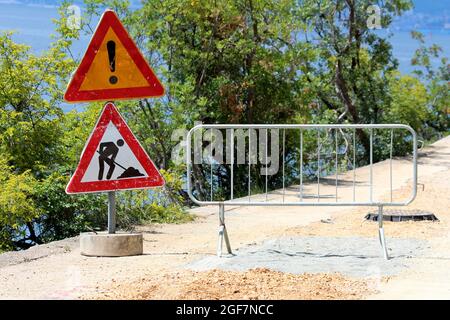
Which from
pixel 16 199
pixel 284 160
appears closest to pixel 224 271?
pixel 16 199

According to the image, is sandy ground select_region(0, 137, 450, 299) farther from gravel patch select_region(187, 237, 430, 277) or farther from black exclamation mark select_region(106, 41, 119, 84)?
black exclamation mark select_region(106, 41, 119, 84)

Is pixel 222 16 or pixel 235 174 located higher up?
pixel 222 16

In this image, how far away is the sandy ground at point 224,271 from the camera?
25.9 feet

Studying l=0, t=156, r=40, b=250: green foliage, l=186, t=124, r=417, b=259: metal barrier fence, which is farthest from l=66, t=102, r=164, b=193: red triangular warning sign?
l=0, t=156, r=40, b=250: green foliage

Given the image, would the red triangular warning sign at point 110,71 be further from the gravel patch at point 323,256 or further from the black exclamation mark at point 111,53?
the gravel patch at point 323,256

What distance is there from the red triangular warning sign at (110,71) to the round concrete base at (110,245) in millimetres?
1353

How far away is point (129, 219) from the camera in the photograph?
1212 cm

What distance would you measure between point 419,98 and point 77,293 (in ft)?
55.4

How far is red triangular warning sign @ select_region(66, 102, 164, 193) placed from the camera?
950cm

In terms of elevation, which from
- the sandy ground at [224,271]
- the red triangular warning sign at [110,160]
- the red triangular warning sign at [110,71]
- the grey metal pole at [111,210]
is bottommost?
the sandy ground at [224,271]

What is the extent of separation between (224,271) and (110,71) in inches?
87.0

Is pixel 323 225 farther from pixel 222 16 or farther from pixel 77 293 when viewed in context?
pixel 222 16

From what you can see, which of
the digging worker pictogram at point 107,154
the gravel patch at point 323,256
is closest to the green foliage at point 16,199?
the digging worker pictogram at point 107,154
